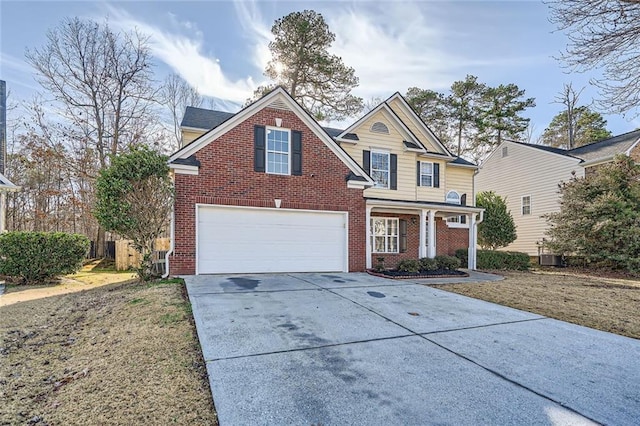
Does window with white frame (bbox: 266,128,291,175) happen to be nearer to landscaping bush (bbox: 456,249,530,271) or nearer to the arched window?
the arched window

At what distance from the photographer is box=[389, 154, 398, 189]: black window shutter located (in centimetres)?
1451

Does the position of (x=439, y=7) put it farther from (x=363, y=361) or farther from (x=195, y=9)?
(x=363, y=361)

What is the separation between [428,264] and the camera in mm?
12586

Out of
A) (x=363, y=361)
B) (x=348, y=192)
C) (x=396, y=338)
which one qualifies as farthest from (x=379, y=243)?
(x=363, y=361)

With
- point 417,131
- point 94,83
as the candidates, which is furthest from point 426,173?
point 94,83

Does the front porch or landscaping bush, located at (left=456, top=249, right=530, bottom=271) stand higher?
the front porch

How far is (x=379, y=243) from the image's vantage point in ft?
47.3

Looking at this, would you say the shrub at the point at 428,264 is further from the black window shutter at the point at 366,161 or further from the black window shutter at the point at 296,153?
the black window shutter at the point at 296,153

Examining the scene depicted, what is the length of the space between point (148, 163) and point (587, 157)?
71.4ft

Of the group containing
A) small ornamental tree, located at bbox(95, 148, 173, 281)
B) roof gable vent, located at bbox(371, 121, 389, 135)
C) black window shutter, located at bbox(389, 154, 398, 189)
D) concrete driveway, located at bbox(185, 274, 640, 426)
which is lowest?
concrete driveway, located at bbox(185, 274, 640, 426)

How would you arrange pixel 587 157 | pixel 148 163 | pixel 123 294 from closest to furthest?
pixel 123 294
pixel 148 163
pixel 587 157

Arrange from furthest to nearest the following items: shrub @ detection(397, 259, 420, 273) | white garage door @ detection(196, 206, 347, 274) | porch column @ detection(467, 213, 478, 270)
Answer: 1. porch column @ detection(467, 213, 478, 270)
2. shrub @ detection(397, 259, 420, 273)
3. white garage door @ detection(196, 206, 347, 274)

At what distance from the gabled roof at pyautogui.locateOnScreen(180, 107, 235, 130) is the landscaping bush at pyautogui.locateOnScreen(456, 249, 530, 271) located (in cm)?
1227

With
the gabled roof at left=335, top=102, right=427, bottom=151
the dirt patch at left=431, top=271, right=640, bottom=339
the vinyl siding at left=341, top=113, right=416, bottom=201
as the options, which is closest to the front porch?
the vinyl siding at left=341, top=113, right=416, bottom=201
